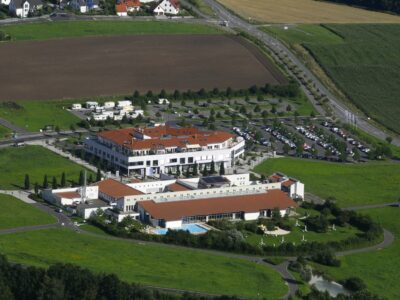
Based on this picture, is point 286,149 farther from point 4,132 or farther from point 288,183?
point 4,132

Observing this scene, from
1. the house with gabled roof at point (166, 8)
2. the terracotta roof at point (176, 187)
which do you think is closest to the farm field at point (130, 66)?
the house with gabled roof at point (166, 8)

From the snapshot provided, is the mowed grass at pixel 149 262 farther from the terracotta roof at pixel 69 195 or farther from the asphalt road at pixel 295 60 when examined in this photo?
Result: the asphalt road at pixel 295 60

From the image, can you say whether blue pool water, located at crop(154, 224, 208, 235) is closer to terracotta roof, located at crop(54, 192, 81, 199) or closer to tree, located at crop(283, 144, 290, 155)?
terracotta roof, located at crop(54, 192, 81, 199)

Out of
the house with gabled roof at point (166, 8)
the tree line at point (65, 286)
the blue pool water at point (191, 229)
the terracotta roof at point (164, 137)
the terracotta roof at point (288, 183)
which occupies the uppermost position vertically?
the house with gabled roof at point (166, 8)

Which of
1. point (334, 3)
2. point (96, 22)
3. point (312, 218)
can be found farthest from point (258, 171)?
point (334, 3)

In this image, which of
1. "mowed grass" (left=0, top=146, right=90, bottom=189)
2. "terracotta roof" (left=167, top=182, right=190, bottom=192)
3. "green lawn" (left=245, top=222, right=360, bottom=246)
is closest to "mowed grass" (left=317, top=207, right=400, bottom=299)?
"green lawn" (left=245, top=222, right=360, bottom=246)

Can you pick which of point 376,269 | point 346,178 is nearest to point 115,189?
point 346,178
